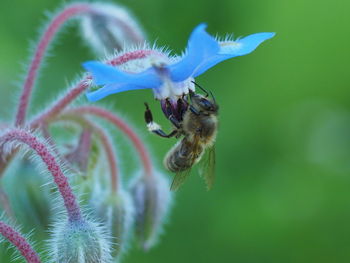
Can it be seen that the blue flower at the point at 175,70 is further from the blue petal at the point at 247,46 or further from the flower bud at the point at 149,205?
the flower bud at the point at 149,205

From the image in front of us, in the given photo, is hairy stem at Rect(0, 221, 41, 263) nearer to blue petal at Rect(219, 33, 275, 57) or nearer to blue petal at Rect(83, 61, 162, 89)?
blue petal at Rect(83, 61, 162, 89)

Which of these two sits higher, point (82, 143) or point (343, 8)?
point (343, 8)

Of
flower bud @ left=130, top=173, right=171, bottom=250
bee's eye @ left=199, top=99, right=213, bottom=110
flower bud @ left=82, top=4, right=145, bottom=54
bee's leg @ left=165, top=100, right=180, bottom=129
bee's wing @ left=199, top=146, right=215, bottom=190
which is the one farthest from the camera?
flower bud @ left=82, top=4, right=145, bottom=54

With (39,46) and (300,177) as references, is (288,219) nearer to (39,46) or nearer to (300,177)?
(300,177)

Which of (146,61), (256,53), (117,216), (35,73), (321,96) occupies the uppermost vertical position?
(256,53)

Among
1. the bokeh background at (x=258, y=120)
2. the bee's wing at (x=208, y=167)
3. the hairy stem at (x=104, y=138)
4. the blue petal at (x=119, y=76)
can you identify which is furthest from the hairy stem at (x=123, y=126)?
the bokeh background at (x=258, y=120)

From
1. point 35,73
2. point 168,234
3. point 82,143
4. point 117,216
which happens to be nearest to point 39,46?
point 35,73

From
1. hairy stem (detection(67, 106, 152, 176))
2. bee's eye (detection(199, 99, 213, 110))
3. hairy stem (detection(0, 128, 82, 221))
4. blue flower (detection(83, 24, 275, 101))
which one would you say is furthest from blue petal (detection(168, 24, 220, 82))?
hairy stem (detection(67, 106, 152, 176))
